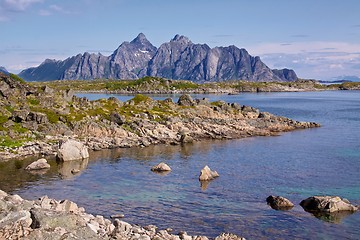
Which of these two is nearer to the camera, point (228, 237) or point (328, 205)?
point (228, 237)

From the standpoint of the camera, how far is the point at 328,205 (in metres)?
45.7

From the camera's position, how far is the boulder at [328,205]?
45500mm

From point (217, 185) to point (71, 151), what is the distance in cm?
2837

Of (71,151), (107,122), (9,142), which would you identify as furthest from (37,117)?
(71,151)

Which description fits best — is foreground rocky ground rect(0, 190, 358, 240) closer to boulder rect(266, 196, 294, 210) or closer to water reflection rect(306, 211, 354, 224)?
boulder rect(266, 196, 294, 210)

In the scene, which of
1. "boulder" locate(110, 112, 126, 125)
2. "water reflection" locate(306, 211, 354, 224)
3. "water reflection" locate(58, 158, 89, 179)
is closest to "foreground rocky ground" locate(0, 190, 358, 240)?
"water reflection" locate(306, 211, 354, 224)

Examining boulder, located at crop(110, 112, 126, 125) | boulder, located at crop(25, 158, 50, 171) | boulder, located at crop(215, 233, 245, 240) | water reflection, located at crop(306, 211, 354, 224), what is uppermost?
boulder, located at crop(110, 112, 126, 125)

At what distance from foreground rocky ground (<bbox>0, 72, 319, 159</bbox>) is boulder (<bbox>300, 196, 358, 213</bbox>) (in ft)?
154

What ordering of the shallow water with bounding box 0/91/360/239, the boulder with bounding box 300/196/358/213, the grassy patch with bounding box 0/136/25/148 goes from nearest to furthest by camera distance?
the shallow water with bounding box 0/91/360/239
the boulder with bounding box 300/196/358/213
the grassy patch with bounding box 0/136/25/148

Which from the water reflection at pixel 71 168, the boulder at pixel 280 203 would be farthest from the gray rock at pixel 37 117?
the boulder at pixel 280 203

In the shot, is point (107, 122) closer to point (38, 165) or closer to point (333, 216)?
point (38, 165)

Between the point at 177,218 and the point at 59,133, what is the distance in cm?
5055

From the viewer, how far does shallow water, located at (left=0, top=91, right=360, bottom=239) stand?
1642 inches

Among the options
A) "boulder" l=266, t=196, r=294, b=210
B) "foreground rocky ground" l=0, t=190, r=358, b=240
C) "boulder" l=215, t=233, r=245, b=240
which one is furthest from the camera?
"boulder" l=266, t=196, r=294, b=210
